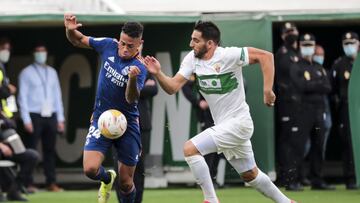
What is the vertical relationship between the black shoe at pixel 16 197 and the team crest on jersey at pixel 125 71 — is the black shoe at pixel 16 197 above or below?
below

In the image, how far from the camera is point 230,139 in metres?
12.2

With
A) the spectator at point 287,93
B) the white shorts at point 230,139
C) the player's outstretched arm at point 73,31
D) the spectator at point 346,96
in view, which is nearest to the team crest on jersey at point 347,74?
the spectator at point 346,96

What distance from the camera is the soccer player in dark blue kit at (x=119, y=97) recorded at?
11883mm

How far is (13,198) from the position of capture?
1566 centimetres

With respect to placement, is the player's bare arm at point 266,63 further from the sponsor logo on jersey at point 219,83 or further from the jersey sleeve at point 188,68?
the jersey sleeve at point 188,68

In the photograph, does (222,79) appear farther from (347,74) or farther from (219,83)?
(347,74)

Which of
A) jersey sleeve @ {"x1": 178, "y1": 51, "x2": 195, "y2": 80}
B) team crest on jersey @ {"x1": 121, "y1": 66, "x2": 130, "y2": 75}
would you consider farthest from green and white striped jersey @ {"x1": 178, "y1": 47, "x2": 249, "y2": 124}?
team crest on jersey @ {"x1": 121, "y1": 66, "x2": 130, "y2": 75}

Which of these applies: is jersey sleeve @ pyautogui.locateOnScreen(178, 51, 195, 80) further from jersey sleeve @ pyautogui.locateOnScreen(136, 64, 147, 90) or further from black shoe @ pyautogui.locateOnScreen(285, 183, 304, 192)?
black shoe @ pyautogui.locateOnScreen(285, 183, 304, 192)

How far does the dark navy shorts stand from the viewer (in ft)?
39.5

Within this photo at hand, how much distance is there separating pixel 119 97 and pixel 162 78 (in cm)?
62

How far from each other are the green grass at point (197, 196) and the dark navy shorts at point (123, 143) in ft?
10.1

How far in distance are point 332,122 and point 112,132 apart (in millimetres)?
8852

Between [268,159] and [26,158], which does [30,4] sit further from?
[268,159]

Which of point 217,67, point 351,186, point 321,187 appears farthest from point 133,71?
point 351,186
